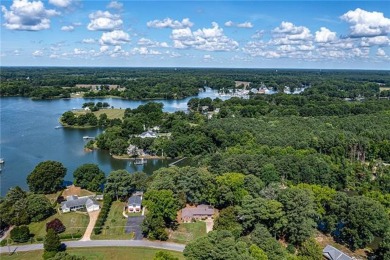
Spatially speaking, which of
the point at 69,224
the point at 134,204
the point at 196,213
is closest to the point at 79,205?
the point at 69,224

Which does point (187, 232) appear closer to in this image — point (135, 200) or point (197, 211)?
point (197, 211)

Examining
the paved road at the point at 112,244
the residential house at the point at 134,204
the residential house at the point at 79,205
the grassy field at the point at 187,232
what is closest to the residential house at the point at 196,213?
the grassy field at the point at 187,232

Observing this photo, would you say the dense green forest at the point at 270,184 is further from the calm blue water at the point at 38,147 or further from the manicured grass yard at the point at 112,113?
the manicured grass yard at the point at 112,113

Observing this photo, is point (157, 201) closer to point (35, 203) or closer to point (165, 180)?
point (165, 180)

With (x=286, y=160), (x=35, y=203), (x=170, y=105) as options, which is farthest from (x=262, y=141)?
(x=170, y=105)

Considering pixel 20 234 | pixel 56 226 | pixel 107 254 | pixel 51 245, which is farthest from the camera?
pixel 56 226
